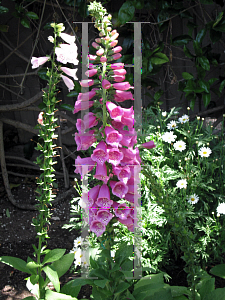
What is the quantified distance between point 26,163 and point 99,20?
291cm

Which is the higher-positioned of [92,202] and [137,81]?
[137,81]

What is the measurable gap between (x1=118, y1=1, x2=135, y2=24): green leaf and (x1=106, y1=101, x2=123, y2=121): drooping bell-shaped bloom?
4.95 feet

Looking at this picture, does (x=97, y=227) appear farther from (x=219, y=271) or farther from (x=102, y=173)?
(x=219, y=271)

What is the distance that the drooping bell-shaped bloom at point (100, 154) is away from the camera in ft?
3.47

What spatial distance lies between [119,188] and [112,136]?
188 mm

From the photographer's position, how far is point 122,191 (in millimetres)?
1082

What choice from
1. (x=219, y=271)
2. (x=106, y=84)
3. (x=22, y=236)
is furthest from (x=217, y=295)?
(x=22, y=236)

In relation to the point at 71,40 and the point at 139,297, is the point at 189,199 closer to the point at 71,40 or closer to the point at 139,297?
the point at 139,297

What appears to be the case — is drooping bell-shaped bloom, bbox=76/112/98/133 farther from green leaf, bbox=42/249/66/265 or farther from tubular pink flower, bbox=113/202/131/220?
green leaf, bbox=42/249/66/265

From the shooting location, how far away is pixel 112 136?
107cm

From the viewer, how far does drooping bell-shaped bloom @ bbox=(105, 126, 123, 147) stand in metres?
1.05

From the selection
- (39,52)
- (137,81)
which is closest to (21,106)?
(39,52)

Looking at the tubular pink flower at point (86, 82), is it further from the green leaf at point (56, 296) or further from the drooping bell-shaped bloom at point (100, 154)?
the green leaf at point (56, 296)

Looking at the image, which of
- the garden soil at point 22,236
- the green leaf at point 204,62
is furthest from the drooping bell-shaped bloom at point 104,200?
the green leaf at point 204,62
